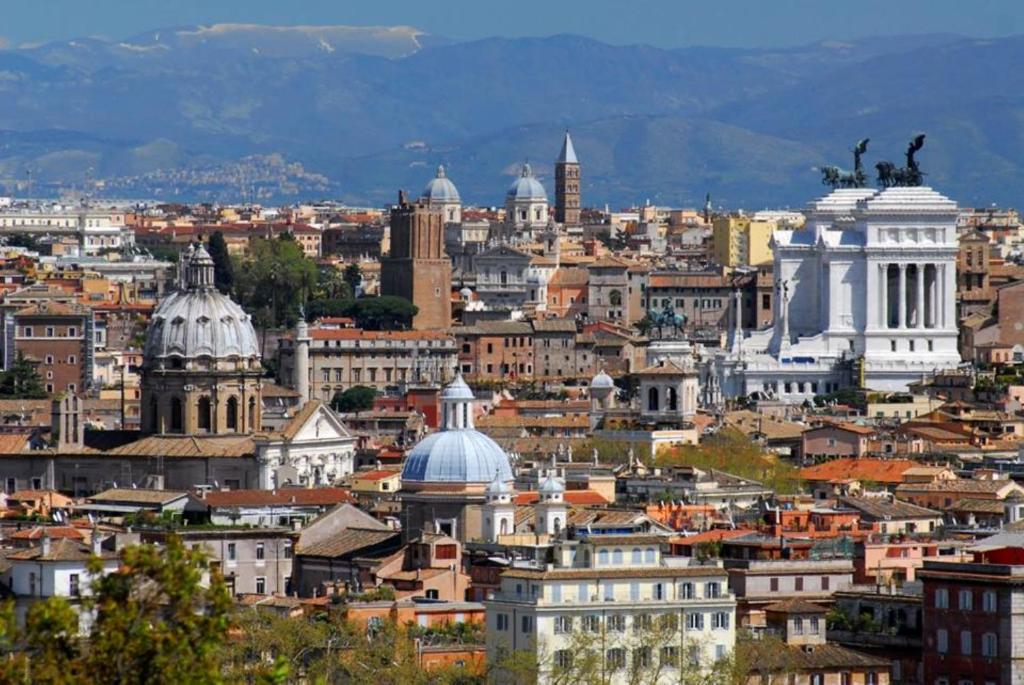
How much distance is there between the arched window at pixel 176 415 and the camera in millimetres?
96562

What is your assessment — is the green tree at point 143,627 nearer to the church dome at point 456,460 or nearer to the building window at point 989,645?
the building window at point 989,645

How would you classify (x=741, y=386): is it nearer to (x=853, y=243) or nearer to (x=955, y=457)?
(x=853, y=243)

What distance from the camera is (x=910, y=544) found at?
66.4 meters

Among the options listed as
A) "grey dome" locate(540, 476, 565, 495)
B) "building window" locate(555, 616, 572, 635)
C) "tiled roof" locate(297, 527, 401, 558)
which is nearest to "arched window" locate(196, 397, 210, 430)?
"grey dome" locate(540, 476, 565, 495)

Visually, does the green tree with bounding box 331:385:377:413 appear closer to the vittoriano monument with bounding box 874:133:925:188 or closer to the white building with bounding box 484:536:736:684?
→ the vittoriano monument with bounding box 874:133:925:188

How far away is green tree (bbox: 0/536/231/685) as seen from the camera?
2966cm

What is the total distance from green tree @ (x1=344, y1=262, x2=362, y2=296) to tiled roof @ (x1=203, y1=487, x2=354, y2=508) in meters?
88.6

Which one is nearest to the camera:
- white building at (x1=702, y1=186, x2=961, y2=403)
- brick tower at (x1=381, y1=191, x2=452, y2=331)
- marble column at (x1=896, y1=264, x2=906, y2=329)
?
white building at (x1=702, y1=186, x2=961, y2=403)

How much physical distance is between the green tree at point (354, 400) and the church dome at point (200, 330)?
24844 millimetres

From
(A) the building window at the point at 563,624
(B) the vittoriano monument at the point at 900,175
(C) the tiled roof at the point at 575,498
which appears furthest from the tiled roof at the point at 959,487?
(B) the vittoriano monument at the point at 900,175

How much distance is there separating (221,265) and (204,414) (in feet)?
221

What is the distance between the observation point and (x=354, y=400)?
420ft

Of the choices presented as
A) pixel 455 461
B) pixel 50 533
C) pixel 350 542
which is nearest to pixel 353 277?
pixel 455 461

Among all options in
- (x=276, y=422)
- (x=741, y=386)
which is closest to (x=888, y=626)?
(x=276, y=422)
